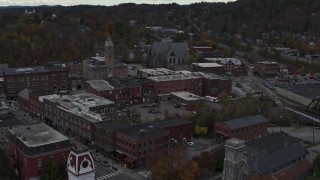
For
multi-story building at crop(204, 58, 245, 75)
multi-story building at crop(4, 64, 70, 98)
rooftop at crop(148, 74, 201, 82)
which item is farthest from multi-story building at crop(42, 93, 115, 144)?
multi-story building at crop(204, 58, 245, 75)

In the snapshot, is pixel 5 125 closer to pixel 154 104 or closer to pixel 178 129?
pixel 178 129

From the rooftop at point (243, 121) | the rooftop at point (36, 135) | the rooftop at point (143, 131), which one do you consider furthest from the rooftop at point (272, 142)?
the rooftop at point (36, 135)

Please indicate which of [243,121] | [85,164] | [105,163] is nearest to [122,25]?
[243,121]

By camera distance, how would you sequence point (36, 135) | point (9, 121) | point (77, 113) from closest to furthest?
point (36, 135) < point (9, 121) < point (77, 113)

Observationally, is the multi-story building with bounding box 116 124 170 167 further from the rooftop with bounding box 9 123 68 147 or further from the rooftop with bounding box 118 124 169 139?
the rooftop with bounding box 9 123 68 147

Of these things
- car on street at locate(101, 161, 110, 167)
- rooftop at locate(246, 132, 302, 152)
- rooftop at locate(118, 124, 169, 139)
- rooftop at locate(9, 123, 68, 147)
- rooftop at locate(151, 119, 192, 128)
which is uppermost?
rooftop at locate(9, 123, 68, 147)

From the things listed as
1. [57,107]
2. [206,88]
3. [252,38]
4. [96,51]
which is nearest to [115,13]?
[252,38]

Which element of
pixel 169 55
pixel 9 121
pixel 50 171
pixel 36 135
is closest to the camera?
pixel 50 171
